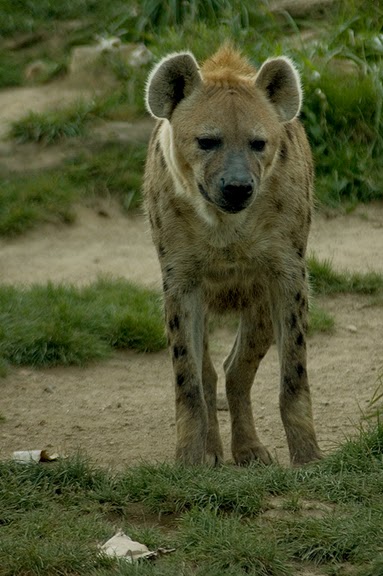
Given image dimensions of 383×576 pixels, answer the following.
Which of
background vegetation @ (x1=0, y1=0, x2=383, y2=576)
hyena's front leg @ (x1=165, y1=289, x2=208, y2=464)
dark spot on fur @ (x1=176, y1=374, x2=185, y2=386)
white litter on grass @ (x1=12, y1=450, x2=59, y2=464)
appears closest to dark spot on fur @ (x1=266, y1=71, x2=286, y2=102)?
hyena's front leg @ (x1=165, y1=289, x2=208, y2=464)

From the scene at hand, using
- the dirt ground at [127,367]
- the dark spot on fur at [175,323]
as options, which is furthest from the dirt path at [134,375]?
the dark spot on fur at [175,323]

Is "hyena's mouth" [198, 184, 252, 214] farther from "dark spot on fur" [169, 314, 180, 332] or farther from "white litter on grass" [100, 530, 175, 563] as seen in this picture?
"white litter on grass" [100, 530, 175, 563]

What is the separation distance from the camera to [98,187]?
8.52m

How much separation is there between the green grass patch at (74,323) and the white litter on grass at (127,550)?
286cm

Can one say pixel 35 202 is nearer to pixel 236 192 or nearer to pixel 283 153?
pixel 283 153

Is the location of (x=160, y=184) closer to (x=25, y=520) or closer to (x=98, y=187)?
(x=25, y=520)

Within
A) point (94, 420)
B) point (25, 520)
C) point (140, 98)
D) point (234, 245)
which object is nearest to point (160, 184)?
point (234, 245)

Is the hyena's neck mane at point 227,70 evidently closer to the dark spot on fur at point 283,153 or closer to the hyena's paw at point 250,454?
the dark spot on fur at point 283,153

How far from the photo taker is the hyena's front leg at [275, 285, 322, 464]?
5.32m

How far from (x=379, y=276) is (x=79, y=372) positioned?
6.61ft

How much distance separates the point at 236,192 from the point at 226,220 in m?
0.33

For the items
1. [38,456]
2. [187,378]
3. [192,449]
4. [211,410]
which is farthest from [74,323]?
[38,456]

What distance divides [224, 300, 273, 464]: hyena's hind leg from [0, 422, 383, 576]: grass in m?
0.89

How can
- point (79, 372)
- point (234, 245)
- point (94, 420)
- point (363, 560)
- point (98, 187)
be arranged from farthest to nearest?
point (98, 187) → point (79, 372) → point (94, 420) → point (234, 245) → point (363, 560)
